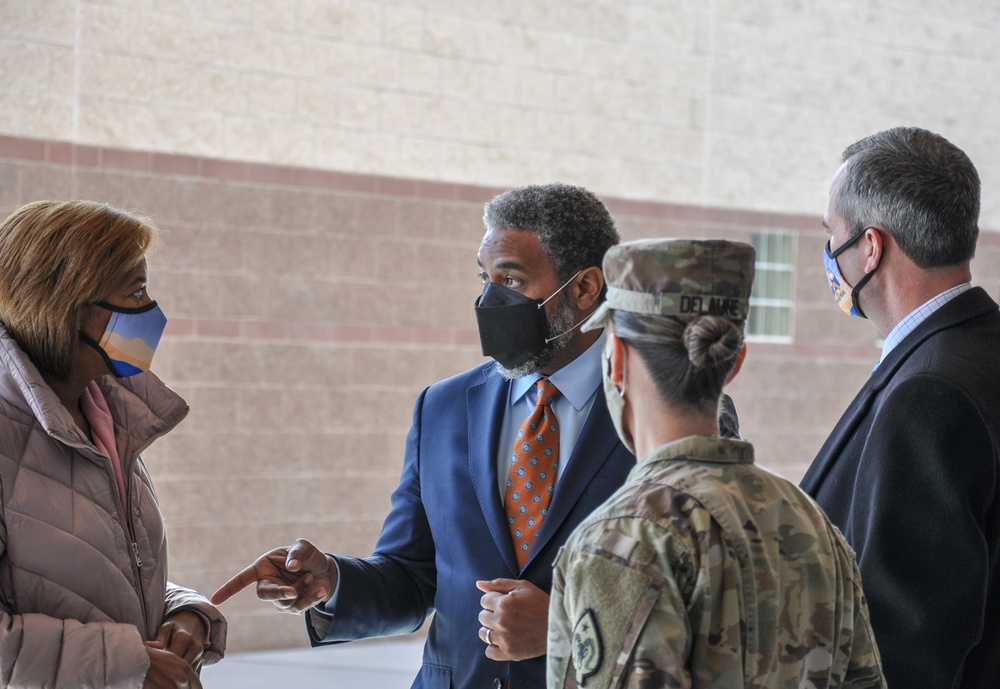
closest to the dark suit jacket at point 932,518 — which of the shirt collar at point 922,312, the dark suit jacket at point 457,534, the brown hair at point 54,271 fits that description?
the shirt collar at point 922,312

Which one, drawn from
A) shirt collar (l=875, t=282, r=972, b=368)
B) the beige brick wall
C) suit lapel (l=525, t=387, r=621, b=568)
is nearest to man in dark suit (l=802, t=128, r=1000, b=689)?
shirt collar (l=875, t=282, r=972, b=368)

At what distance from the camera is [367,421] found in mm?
6508

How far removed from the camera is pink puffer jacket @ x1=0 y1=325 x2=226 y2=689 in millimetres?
1945

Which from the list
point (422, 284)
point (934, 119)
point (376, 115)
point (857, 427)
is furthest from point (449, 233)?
point (857, 427)

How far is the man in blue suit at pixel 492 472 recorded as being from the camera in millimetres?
2227

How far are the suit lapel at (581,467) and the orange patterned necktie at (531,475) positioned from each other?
0.16 feet

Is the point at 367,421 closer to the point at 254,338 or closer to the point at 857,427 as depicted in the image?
the point at 254,338

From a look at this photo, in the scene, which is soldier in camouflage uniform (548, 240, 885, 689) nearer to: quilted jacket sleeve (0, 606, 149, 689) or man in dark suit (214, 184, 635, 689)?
man in dark suit (214, 184, 635, 689)

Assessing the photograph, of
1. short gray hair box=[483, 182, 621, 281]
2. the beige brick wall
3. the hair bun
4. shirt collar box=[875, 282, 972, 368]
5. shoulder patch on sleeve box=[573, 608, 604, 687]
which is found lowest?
shoulder patch on sleeve box=[573, 608, 604, 687]

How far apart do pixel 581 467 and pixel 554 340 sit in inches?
12.9

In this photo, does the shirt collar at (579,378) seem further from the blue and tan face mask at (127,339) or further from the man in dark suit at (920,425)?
the blue and tan face mask at (127,339)

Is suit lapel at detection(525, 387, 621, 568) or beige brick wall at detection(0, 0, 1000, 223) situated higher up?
beige brick wall at detection(0, 0, 1000, 223)

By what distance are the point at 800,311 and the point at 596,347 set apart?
5776 millimetres

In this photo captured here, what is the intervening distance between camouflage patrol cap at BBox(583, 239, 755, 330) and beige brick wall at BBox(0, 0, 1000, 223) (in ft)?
16.5
